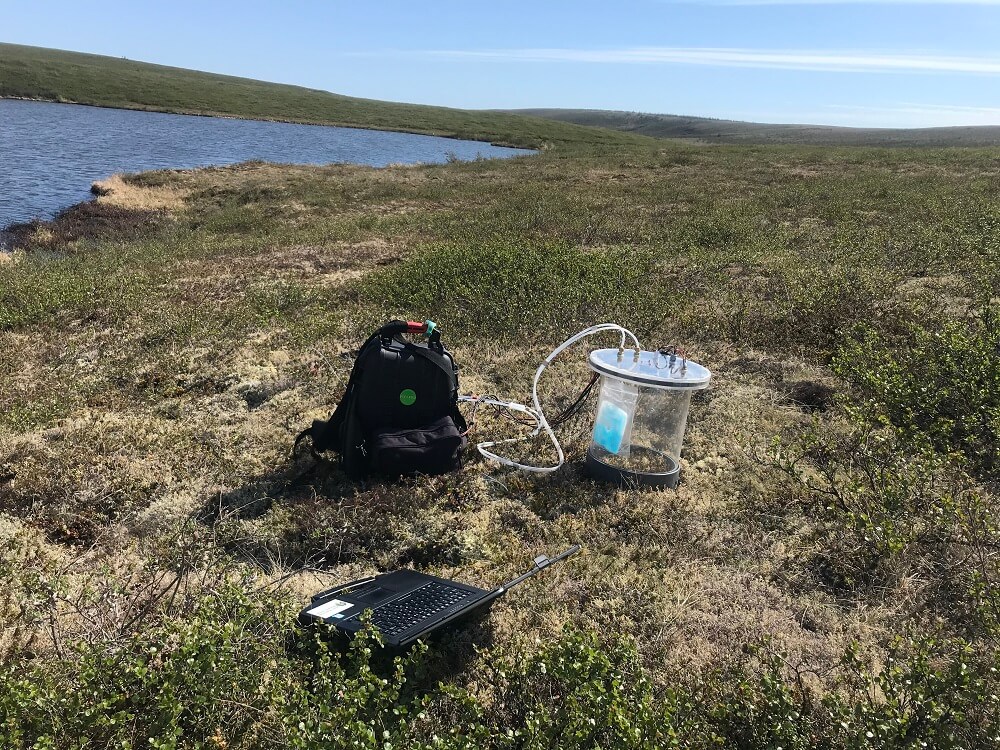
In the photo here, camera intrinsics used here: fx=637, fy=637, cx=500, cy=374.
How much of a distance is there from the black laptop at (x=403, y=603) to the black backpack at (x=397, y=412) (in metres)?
1.20

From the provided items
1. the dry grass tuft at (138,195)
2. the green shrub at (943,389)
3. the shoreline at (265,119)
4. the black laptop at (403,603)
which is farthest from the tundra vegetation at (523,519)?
the shoreline at (265,119)

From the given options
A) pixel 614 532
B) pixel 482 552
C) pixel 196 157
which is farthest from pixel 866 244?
pixel 196 157

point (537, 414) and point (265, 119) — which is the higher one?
point (265, 119)

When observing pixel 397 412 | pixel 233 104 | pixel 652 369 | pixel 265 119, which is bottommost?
pixel 397 412

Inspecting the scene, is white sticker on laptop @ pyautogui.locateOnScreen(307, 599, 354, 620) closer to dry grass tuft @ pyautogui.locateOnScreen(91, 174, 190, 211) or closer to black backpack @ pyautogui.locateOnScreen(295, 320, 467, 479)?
black backpack @ pyautogui.locateOnScreen(295, 320, 467, 479)

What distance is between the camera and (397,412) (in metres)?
5.05

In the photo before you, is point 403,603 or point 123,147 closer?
point 403,603

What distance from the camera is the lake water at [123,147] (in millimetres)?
26938

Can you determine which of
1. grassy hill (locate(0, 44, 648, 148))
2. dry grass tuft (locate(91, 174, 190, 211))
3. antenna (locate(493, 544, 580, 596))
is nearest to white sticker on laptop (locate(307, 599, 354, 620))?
antenna (locate(493, 544, 580, 596))

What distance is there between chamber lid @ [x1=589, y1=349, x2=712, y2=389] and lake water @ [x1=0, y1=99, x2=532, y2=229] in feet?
74.3

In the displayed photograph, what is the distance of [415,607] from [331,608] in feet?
1.47

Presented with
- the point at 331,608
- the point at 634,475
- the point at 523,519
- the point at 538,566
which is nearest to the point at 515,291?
the point at 634,475

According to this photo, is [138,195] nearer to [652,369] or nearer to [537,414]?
[537,414]

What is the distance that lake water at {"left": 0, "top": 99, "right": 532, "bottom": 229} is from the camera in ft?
88.4
